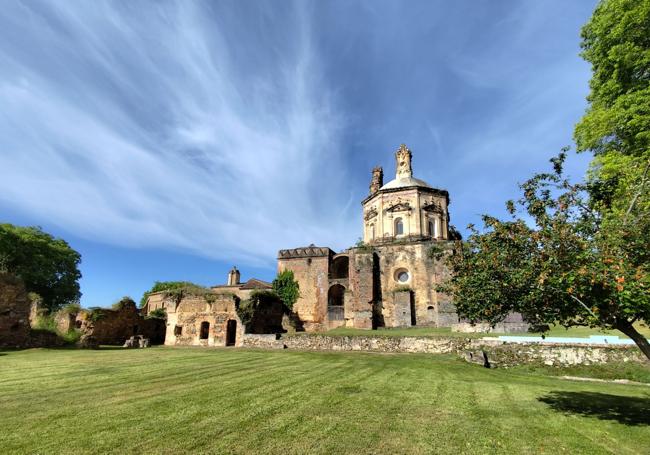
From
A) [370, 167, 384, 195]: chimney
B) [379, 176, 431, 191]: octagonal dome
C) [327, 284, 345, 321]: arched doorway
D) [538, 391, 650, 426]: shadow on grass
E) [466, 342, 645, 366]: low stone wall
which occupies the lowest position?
[538, 391, 650, 426]: shadow on grass

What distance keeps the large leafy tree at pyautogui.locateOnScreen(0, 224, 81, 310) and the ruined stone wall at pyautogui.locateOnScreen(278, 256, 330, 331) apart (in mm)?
21248

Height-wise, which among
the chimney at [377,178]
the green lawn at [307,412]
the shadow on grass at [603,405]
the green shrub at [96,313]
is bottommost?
the shadow on grass at [603,405]

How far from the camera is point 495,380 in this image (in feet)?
33.9

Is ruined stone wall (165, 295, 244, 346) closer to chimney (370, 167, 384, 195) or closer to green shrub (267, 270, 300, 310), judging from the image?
green shrub (267, 270, 300, 310)

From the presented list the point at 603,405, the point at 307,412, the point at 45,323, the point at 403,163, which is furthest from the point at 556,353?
the point at 403,163

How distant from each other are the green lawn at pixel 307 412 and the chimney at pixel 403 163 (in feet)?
93.5

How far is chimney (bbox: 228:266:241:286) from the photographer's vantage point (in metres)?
49.4

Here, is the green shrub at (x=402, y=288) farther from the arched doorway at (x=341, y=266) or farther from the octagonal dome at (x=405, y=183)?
the octagonal dome at (x=405, y=183)

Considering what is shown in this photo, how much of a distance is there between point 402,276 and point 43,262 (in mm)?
34902

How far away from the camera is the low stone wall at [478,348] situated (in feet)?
40.0

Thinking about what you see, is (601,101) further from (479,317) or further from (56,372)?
(56,372)

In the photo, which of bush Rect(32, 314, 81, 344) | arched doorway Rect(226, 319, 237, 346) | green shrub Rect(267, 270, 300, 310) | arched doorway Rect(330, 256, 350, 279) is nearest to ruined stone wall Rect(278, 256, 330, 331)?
green shrub Rect(267, 270, 300, 310)

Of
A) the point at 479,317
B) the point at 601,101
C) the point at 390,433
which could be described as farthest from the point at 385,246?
the point at 390,433

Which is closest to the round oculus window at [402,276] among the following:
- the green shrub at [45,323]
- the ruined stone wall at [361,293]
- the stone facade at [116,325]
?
the ruined stone wall at [361,293]
